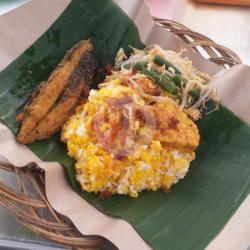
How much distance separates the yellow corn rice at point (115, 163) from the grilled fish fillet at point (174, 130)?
0.04 m

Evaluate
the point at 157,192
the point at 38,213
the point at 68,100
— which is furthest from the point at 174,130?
the point at 38,213

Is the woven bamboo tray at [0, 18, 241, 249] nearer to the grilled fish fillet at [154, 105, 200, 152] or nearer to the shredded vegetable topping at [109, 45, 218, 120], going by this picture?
the grilled fish fillet at [154, 105, 200, 152]

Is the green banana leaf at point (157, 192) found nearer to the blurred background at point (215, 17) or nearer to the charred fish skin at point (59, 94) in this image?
the charred fish skin at point (59, 94)

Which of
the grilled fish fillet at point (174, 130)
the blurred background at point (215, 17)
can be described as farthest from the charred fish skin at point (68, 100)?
the blurred background at point (215, 17)

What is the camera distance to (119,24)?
231cm

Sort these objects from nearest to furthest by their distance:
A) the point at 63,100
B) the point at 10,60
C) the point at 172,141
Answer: the point at 172,141, the point at 63,100, the point at 10,60

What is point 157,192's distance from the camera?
1799mm

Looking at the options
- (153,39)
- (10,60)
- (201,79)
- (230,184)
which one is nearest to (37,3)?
(10,60)

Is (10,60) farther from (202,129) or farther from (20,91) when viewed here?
Answer: (202,129)

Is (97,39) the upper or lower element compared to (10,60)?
upper

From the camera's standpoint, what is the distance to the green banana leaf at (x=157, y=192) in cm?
158

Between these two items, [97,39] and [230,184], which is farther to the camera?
[97,39]

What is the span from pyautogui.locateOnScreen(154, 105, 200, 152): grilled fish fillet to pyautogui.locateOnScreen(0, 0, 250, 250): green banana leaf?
18cm

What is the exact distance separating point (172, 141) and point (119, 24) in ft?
2.79
